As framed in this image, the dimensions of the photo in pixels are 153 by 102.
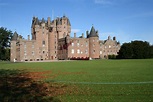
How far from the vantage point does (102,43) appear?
100188mm

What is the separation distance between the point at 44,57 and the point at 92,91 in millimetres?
77447

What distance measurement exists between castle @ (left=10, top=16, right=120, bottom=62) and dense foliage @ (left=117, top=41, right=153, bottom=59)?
602 inches

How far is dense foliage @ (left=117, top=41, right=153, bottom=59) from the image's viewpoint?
7500 centimetres

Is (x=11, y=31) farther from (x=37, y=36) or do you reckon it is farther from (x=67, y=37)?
(x=67, y=37)

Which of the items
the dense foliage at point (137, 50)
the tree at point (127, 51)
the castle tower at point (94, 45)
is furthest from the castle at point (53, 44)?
the dense foliage at point (137, 50)

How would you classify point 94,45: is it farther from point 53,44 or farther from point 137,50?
point 137,50

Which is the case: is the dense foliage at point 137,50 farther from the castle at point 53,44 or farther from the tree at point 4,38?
the tree at point 4,38

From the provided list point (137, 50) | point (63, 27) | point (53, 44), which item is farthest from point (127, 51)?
point (53, 44)

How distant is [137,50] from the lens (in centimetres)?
7500

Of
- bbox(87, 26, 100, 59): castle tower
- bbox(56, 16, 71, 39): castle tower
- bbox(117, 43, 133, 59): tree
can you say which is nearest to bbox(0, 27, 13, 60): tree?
bbox(56, 16, 71, 39): castle tower

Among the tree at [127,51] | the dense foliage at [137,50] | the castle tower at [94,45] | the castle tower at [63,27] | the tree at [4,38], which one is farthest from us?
the castle tower at [63,27]

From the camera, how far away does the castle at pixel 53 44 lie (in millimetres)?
83562

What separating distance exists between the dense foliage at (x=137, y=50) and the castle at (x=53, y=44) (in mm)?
15286

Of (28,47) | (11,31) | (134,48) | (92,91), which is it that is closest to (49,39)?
(28,47)
